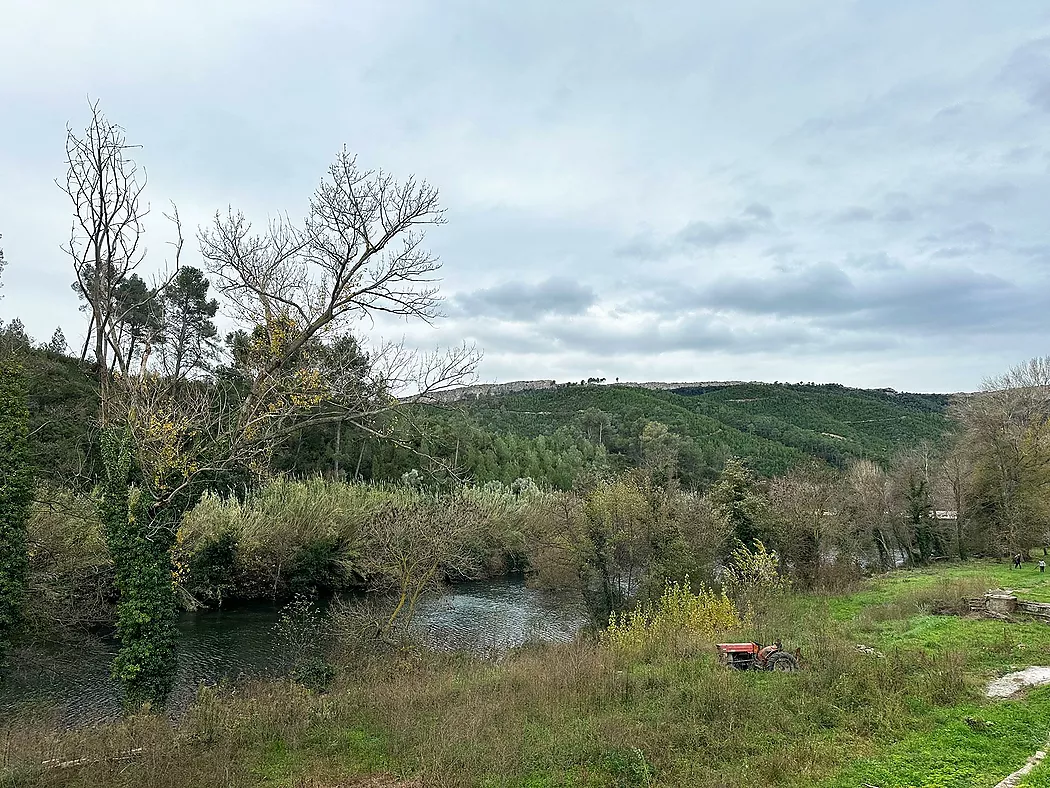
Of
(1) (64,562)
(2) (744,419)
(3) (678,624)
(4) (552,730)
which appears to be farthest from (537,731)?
(2) (744,419)

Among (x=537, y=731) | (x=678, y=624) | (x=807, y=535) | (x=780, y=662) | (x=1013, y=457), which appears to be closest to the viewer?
(x=537, y=731)

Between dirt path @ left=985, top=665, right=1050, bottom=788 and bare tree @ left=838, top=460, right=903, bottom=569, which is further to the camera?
bare tree @ left=838, top=460, right=903, bottom=569

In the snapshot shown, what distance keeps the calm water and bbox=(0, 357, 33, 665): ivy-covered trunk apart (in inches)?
69.2

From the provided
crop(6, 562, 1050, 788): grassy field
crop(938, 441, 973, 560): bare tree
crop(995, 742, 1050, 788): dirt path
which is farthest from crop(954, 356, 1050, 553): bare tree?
crop(995, 742, 1050, 788): dirt path

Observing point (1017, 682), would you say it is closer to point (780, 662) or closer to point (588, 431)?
point (780, 662)

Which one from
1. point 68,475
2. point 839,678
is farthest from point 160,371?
point 839,678

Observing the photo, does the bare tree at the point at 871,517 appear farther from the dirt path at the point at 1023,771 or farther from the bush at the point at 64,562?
the bush at the point at 64,562

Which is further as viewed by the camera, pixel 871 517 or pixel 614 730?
pixel 871 517

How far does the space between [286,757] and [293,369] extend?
7.28m

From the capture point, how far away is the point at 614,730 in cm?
912

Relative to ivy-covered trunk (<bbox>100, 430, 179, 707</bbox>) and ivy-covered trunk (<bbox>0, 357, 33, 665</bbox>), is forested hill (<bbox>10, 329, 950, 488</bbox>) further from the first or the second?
ivy-covered trunk (<bbox>0, 357, 33, 665</bbox>)

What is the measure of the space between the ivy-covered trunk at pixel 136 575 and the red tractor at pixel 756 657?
37.8 feet

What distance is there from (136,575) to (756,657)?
12.9 m

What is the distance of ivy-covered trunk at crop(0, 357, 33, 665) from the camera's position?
11.1 m
